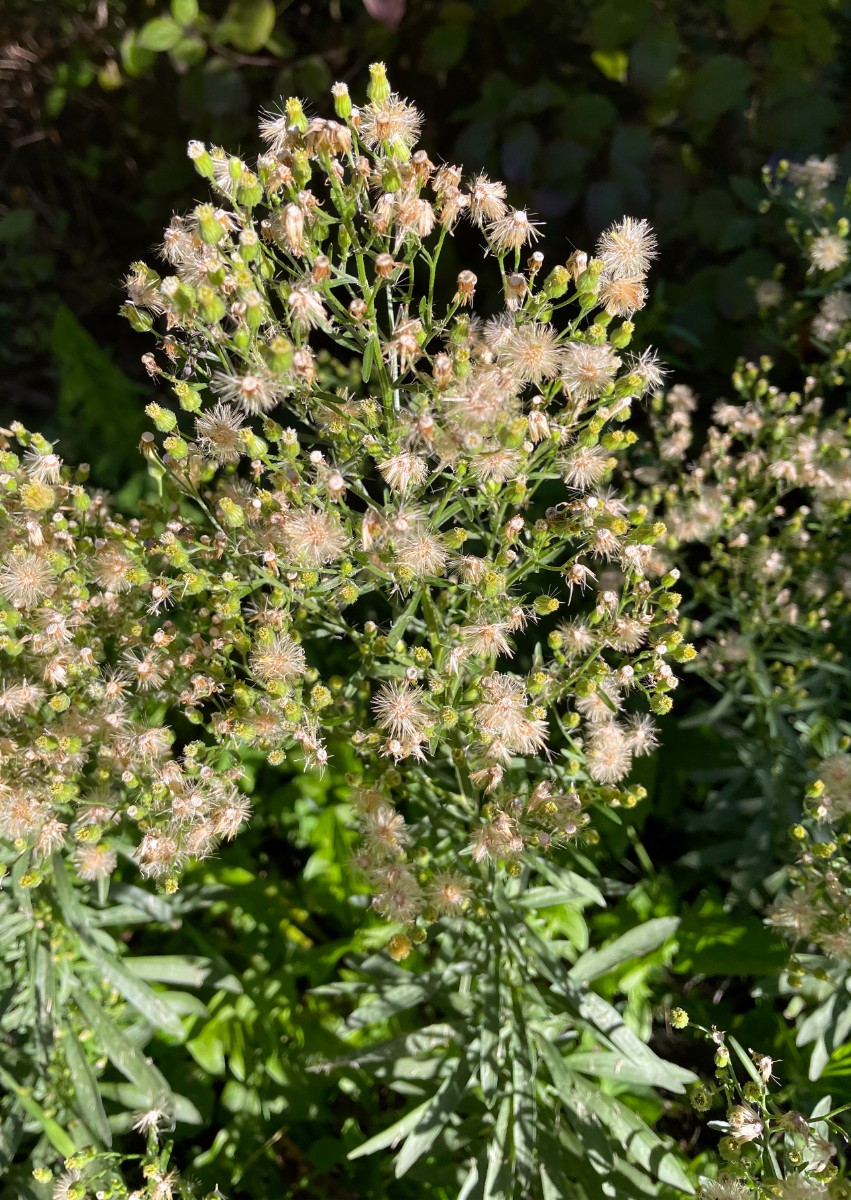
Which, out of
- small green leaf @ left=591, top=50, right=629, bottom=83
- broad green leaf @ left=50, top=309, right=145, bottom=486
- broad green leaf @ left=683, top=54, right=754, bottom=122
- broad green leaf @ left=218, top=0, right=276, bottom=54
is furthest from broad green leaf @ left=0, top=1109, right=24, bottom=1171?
small green leaf @ left=591, top=50, right=629, bottom=83

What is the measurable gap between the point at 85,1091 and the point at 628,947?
4.79 feet

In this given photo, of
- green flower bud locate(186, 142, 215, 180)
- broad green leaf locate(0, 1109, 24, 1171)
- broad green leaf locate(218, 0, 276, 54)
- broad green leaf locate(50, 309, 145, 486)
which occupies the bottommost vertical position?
broad green leaf locate(0, 1109, 24, 1171)

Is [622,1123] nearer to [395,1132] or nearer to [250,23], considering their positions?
[395,1132]

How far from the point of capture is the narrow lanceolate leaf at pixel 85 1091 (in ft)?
7.04

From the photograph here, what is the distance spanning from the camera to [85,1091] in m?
2.19

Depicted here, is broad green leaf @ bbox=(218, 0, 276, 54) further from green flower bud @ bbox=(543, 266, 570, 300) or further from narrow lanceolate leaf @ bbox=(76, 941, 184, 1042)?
narrow lanceolate leaf @ bbox=(76, 941, 184, 1042)

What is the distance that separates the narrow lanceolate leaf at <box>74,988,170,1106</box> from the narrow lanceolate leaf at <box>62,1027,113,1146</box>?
0.06 m

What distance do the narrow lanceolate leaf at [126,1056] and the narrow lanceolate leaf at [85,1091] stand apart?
6 centimetres

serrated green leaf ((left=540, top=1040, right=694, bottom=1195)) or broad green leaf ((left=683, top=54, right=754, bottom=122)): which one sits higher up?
broad green leaf ((left=683, top=54, right=754, bottom=122))

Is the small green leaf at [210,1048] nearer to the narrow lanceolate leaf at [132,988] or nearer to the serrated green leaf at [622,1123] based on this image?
the narrow lanceolate leaf at [132,988]

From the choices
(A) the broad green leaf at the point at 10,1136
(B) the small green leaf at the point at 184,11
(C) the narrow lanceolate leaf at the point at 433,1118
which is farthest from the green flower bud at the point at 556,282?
(B) the small green leaf at the point at 184,11

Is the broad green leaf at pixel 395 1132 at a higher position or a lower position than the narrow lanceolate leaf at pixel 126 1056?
lower

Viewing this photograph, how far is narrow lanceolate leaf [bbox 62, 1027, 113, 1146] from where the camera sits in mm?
2146

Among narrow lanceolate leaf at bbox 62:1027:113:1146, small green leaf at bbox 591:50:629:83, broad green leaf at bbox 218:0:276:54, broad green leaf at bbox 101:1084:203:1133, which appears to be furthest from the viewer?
small green leaf at bbox 591:50:629:83
